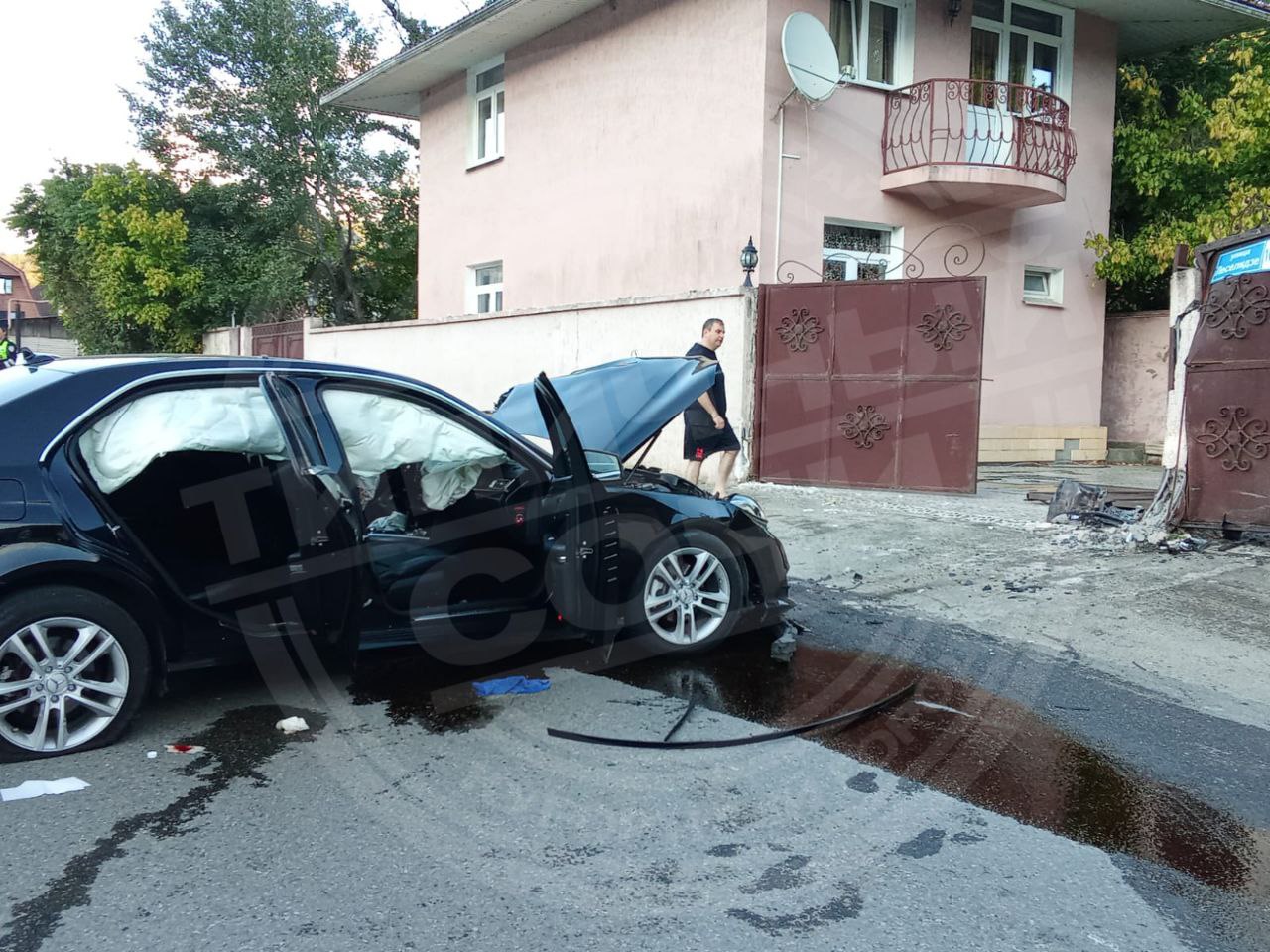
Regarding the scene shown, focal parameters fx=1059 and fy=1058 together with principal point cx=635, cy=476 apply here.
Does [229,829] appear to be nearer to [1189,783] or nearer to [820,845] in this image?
[820,845]

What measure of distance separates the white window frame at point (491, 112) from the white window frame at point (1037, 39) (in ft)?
26.5

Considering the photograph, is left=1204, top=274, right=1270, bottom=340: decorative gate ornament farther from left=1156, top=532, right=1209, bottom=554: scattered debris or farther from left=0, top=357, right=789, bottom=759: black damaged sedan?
left=0, top=357, right=789, bottom=759: black damaged sedan

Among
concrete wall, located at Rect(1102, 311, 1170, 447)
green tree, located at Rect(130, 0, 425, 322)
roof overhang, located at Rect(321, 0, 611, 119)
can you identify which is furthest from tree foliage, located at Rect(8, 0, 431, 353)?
concrete wall, located at Rect(1102, 311, 1170, 447)

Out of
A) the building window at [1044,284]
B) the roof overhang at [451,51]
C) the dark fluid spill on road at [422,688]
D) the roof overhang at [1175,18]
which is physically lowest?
the dark fluid spill on road at [422,688]

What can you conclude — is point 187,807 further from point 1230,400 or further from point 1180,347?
point 1180,347

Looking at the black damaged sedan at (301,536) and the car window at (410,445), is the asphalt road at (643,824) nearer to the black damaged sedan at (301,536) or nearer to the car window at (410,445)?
the black damaged sedan at (301,536)

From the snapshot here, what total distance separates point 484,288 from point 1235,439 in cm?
1419

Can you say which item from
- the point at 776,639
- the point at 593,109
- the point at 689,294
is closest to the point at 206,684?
the point at 776,639

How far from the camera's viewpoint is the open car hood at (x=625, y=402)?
5910 millimetres

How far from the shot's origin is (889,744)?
4.11 metres

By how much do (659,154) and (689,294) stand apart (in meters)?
3.76

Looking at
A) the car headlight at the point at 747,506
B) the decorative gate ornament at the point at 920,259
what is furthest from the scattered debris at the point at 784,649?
the decorative gate ornament at the point at 920,259

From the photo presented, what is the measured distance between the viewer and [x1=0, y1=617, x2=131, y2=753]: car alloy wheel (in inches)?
145

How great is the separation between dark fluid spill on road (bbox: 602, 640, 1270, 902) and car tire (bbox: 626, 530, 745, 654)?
12 cm
